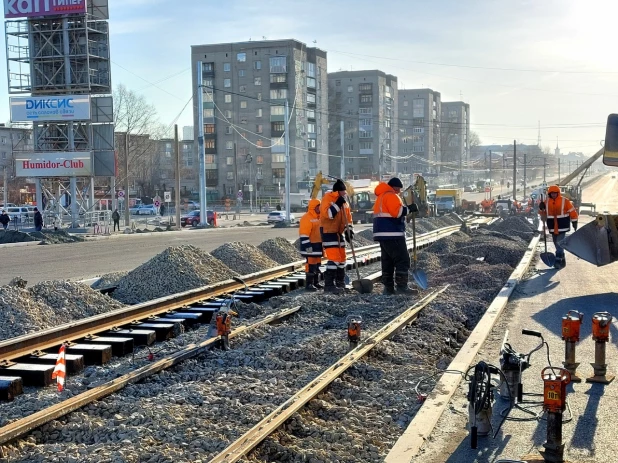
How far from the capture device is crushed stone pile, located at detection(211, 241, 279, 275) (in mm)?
16547

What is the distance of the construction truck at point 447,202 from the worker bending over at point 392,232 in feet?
140

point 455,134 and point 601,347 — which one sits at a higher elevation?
point 455,134

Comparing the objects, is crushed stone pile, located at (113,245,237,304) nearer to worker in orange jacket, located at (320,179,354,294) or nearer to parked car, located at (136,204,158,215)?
worker in orange jacket, located at (320,179,354,294)

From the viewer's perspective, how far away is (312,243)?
45.4 feet

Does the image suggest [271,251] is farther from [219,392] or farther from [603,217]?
[219,392]

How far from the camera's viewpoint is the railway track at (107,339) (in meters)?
6.75

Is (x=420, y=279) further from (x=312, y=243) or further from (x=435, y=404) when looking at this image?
(x=435, y=404)

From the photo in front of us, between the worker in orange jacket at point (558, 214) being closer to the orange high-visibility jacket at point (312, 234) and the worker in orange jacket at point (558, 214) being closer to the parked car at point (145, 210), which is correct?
the orange high-visibility jacket at point (312, 234)

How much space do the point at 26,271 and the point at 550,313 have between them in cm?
1372

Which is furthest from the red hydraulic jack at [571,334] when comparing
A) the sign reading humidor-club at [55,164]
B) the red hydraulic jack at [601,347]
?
the sign reading humidor-club at [55,164]

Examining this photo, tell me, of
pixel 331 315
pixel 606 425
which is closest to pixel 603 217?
pixel 331 315

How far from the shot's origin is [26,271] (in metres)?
A: 19.4

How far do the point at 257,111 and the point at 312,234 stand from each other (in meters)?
83.3

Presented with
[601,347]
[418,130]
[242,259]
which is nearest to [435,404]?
[601,347]
